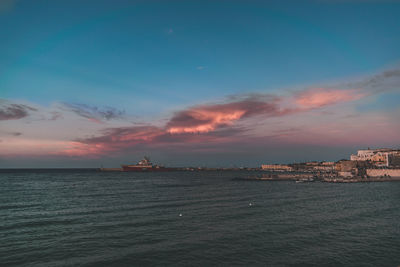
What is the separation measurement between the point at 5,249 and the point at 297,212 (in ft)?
114

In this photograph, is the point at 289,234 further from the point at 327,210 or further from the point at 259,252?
the point at 327,210

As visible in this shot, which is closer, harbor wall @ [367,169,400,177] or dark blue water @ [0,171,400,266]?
dark blue water @ [0,171,400,266]

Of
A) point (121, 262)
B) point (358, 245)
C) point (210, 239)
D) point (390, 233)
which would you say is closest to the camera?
point (121, 262)

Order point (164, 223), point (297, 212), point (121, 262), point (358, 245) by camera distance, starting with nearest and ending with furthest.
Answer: point (121, 262) < point (358, 245) < point (164, 223) < point (297, 212)

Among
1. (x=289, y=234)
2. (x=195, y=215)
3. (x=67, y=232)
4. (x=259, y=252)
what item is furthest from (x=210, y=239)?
(x=67, y=232)

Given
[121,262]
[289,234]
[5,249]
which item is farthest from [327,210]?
[5,249]

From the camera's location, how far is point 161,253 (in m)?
20.6

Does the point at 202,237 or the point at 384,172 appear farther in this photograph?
the point at 384,172

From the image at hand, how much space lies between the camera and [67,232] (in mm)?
27188

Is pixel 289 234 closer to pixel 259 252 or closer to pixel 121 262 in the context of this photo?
pixel 259 252

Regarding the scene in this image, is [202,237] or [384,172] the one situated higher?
[202,237]

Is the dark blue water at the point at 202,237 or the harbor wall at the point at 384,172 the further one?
the harbor wall at the point at 384,172

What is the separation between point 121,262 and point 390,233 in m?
25.8

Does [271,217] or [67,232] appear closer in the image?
[67,232]
